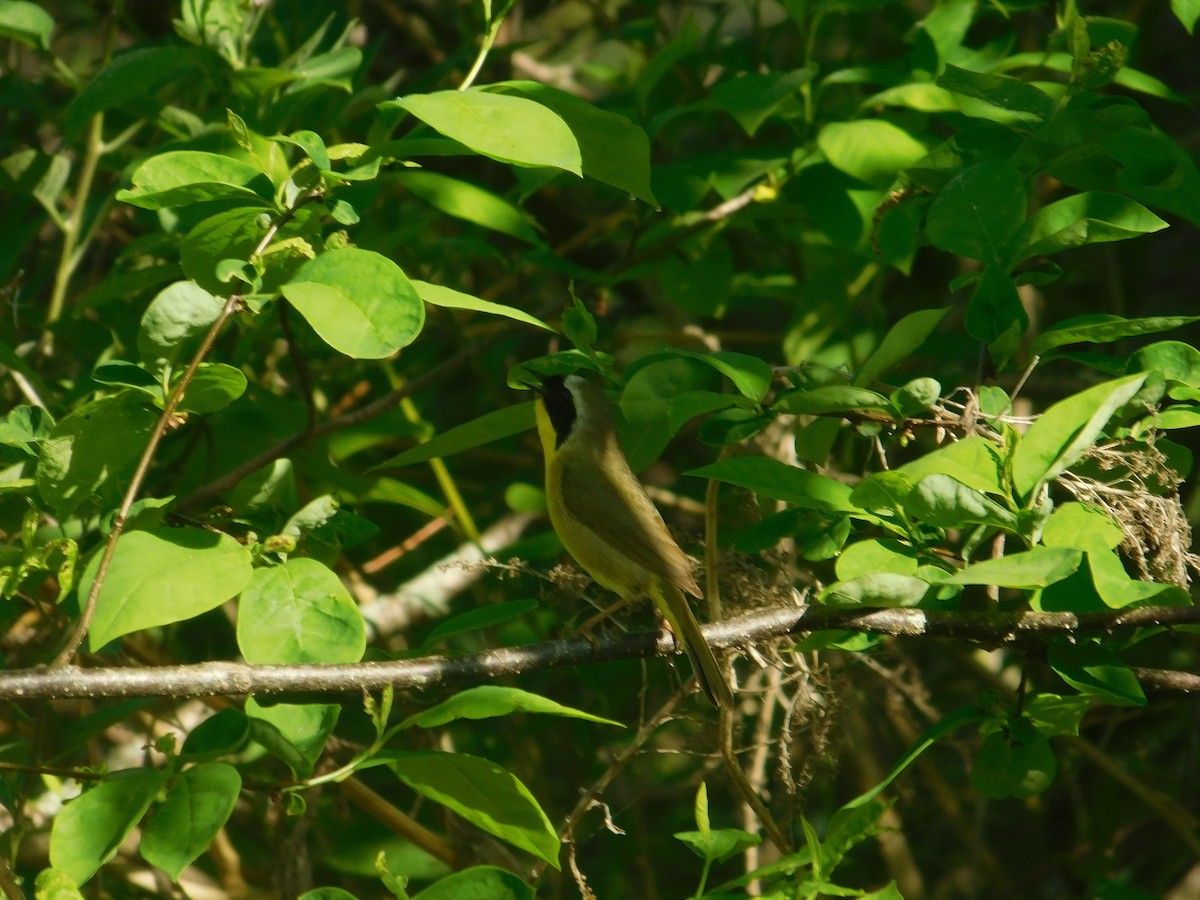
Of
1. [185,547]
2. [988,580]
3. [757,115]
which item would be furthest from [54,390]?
[988,580]

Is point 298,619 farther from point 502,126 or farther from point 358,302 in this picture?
point 502,126

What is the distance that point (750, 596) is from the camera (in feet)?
7.99

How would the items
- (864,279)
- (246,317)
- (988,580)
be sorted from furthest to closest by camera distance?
(864,279) → (246,317) → (988,580)

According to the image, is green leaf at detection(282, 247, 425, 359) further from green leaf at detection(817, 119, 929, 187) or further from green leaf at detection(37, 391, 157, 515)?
green leaf at detection(817, 119, 929, 187)

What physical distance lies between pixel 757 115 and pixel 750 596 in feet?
3.38

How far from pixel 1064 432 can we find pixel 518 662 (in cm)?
90

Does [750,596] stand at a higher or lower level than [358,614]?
lower

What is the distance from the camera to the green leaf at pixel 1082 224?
200 cm

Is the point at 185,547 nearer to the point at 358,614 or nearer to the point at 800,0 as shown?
the point at 358,614

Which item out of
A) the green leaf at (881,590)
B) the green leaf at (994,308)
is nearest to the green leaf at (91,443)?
the green leaf at (881,590)

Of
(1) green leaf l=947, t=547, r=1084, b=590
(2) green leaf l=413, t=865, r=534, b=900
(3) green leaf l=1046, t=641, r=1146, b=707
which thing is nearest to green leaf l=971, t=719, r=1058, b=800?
(3) green leaf l=1046, t=641, r=1146, b=707

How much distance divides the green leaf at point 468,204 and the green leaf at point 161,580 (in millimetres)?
1084

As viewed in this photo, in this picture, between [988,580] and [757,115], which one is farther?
[757,115]

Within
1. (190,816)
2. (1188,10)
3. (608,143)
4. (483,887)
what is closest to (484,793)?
(483,887)
